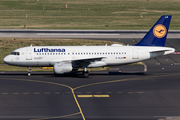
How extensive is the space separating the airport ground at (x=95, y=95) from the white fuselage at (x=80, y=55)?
230cm

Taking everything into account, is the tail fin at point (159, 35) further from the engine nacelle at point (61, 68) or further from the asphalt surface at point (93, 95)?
the engine nacelle at point (61, 68)

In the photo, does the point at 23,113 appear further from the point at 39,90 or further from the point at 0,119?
the point at 39,90

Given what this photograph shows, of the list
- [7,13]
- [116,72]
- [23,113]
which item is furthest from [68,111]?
[7,13]

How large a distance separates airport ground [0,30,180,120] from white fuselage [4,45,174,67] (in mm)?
2300

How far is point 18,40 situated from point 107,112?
4999 cm

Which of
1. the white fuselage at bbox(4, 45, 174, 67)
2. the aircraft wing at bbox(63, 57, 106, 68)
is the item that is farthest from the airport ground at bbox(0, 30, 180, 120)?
the white fuselage at bbox(4, 45, 174, 67)

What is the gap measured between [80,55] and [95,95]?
1218 centimetres

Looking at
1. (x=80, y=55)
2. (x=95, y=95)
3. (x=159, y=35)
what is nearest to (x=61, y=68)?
(x=80, y=55)

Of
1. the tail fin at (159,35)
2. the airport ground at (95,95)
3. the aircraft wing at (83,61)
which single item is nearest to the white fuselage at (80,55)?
the aircraft wing at (83,61)

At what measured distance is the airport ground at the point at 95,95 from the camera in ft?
101

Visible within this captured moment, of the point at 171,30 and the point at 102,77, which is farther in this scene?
the point at 171,30

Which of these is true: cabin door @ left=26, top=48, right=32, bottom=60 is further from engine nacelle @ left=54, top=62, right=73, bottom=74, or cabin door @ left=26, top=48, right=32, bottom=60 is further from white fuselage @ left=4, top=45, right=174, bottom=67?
engine nacelle @ left=54, top=62, right=73, bottom=74

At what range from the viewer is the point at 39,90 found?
40031 millimetres

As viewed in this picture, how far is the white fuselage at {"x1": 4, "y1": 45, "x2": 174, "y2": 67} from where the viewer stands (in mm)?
48188
